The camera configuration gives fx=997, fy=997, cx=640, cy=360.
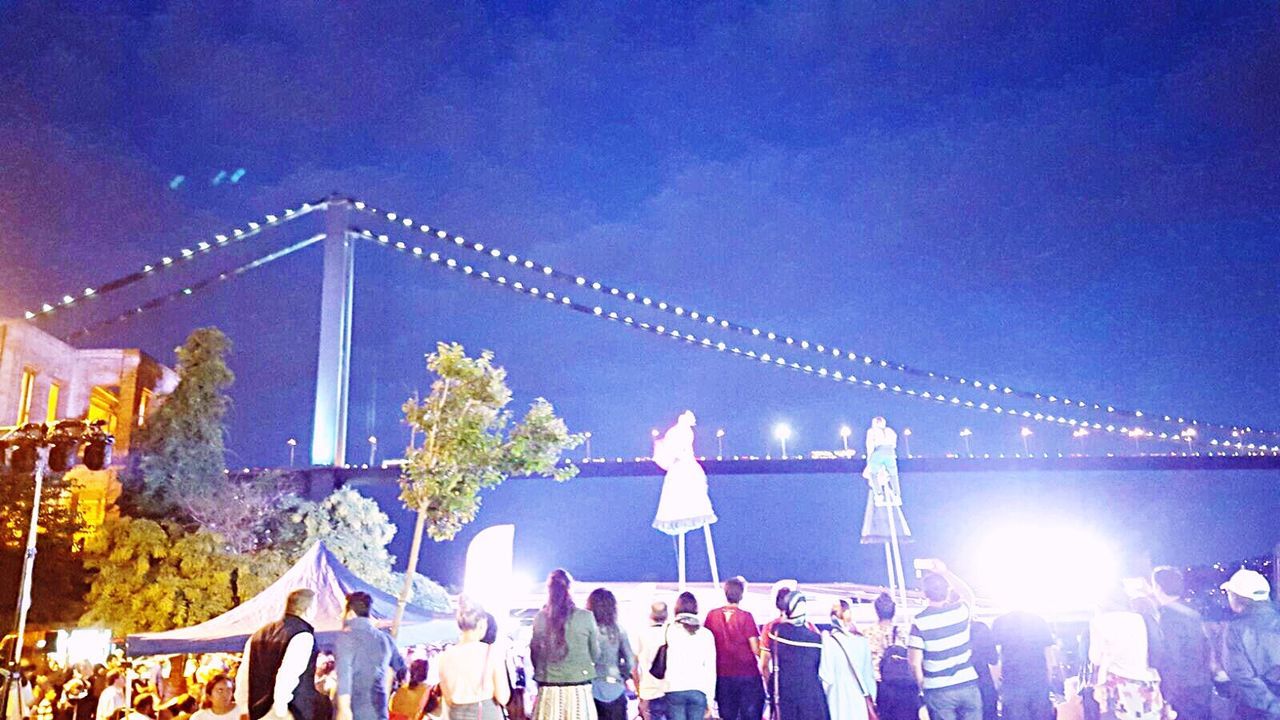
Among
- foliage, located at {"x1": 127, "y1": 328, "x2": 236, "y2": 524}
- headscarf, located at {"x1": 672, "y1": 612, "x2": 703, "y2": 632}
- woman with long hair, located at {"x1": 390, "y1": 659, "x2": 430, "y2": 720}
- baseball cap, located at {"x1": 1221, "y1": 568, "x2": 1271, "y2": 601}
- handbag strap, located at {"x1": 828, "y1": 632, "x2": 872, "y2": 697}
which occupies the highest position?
foliage, located at {"x1": 127, "y1": 328, "x2": 236, "y2": 524}

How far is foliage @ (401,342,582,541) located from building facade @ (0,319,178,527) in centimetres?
1245

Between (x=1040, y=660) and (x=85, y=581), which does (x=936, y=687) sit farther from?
(x=85, y=581)

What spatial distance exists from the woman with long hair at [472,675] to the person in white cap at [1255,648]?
12.5 feet

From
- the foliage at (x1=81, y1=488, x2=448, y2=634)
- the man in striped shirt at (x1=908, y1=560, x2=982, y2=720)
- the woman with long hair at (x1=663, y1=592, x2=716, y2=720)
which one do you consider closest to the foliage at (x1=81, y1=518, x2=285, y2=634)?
the foliage at (x1=81, y1=488, x2=448, y2=634)

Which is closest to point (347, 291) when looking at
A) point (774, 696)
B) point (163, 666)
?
point (163, 666)

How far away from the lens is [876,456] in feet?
40.1

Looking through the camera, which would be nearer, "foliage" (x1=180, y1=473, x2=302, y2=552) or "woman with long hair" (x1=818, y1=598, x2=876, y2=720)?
"woman with long hair" (x1=818, y1=598, x2=876, y2=720)

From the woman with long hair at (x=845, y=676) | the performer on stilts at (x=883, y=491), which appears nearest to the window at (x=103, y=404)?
the performer on stilts at (x=883, y=491)

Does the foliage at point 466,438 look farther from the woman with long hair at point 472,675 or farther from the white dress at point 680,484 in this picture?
the woman with long hair at point 472,675

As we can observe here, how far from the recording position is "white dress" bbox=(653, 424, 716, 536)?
11.0 m

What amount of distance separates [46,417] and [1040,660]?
26453 mm

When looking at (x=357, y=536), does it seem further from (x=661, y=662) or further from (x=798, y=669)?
(x=798, y=669)

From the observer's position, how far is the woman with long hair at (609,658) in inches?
205

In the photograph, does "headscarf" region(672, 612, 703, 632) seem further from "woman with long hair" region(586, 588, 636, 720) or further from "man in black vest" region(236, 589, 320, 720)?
"man in black vest" region(236, 589, 320, 720)
